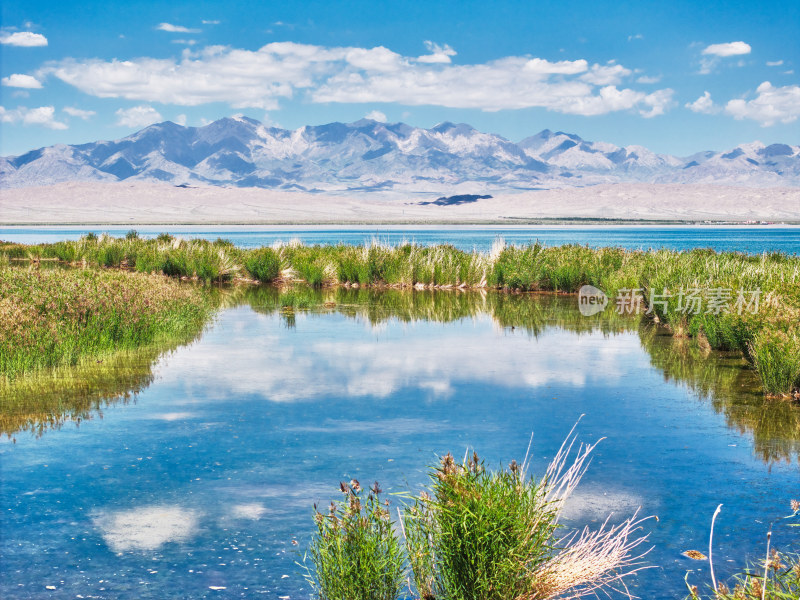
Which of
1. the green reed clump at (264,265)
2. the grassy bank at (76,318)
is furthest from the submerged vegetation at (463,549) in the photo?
the green reed clump at (264,265)

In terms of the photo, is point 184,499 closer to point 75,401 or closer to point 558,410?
point 75,401

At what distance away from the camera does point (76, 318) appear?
510 inches

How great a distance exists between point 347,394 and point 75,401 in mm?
3190

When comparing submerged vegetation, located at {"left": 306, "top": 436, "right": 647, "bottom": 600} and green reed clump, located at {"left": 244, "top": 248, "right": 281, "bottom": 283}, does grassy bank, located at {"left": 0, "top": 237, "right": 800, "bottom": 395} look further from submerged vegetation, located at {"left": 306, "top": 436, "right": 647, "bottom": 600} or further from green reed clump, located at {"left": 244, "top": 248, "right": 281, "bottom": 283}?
submerged vegetation, located at {"left": 306, "top": 436, "right": 647, "bottom": 600}

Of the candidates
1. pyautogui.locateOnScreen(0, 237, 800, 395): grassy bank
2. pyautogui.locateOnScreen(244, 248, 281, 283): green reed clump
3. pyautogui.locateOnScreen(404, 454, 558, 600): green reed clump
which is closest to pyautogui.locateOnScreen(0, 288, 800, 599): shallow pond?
pyautogui.locateOnScreen(0, 237, 800, 395): grassy bank

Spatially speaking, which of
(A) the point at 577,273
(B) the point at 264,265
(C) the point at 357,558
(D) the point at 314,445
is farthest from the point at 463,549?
(B) the point at 264,265

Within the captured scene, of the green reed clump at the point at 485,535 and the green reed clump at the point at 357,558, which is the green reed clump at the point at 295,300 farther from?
the green reed clump at the point at 485,535

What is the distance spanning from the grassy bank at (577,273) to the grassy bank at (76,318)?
9330 mm

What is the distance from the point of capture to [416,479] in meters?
→ 6.94

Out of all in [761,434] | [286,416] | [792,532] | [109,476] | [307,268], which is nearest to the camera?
[792,532]

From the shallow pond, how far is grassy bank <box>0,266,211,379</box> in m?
0.57

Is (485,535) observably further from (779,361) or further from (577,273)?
(577,273)

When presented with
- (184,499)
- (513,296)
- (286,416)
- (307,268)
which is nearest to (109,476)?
(184,499)

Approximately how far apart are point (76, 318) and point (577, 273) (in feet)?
49.4
